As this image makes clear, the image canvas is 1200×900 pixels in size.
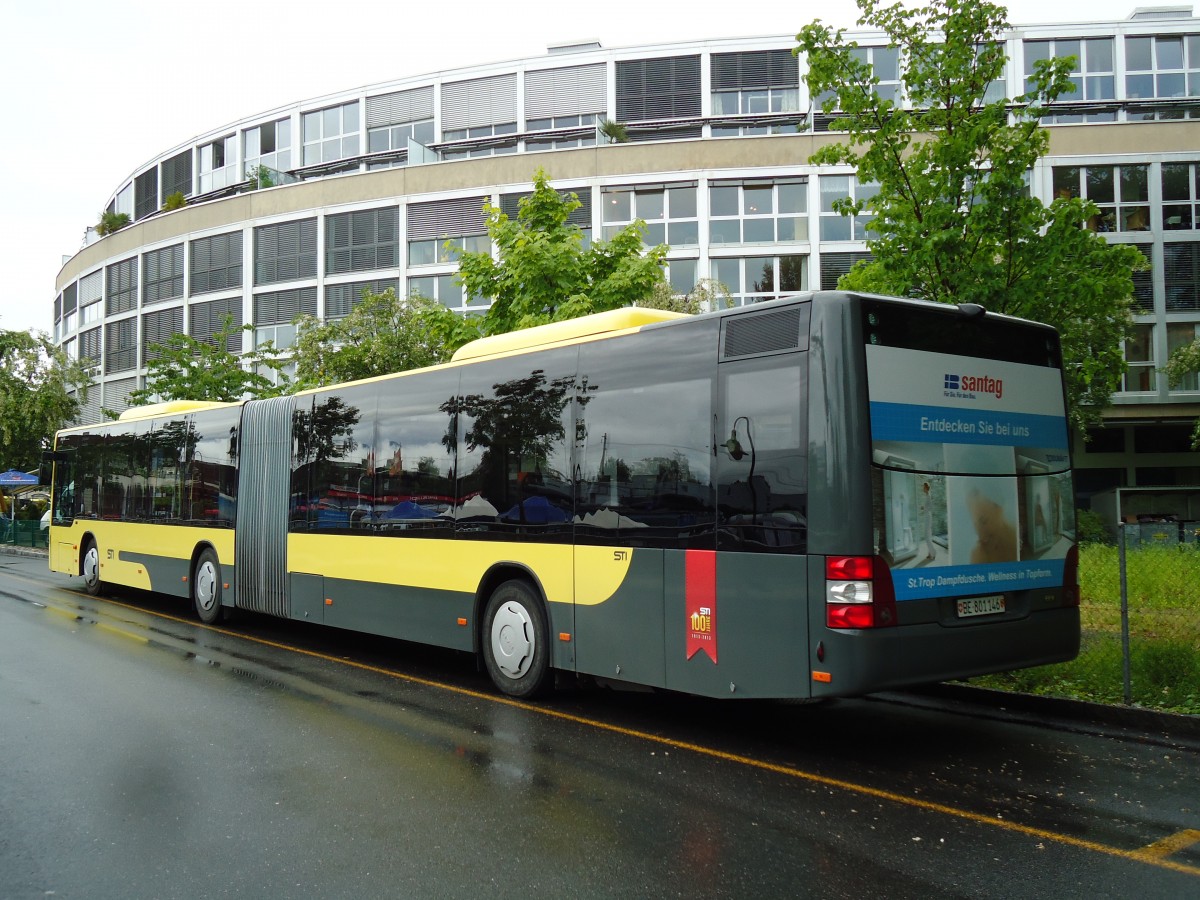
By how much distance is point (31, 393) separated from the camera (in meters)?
40.2

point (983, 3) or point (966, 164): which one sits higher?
point (983, 3)

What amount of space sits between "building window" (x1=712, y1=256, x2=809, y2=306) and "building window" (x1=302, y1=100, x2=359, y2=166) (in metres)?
17.1

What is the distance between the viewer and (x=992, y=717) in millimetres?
7824

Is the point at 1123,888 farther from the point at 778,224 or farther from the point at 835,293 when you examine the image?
the point at 778,224

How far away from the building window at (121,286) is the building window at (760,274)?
93.3ft

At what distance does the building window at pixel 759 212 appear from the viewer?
3422 cm

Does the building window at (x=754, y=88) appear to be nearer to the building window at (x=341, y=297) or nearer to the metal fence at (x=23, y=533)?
the building window at (x=341, y=297)

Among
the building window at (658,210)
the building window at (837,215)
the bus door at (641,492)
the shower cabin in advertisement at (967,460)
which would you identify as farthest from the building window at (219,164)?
the shower cabin in advertisement at (967,460)

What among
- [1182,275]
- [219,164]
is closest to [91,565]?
[219,164]

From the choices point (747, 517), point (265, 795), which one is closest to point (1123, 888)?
point (747, 517)

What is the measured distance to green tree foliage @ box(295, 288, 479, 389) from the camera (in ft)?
78.9

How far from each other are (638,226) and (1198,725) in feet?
37.4

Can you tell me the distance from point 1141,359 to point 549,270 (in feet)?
91.0

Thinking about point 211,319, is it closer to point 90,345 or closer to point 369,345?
point 90,345
